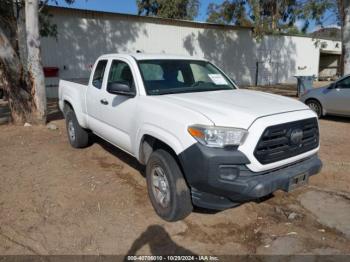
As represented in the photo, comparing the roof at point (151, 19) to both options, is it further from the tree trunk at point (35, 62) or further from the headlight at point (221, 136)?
the headlight at point (221, 136)

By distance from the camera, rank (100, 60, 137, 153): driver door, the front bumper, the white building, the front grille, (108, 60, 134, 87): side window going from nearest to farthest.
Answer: the front bumper, the front grille, (100, 60, 137, 153): driver door, (108, 60, 134, 87): side window, the white building

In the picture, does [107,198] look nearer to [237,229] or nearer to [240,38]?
[237,229]

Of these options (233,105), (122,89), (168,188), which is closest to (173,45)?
(122,89)

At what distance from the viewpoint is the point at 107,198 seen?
4.56 m

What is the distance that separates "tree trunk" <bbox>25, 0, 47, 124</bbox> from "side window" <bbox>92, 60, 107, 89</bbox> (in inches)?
141

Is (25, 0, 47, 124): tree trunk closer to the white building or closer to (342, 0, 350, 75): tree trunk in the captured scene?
the white building

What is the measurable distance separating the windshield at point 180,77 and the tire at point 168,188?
979 millimetres

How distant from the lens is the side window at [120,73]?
4711 mm

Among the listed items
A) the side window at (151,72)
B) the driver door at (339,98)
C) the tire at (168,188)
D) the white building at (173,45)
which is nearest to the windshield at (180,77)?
the side window at (151,72)

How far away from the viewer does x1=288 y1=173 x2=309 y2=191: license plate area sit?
3482mm

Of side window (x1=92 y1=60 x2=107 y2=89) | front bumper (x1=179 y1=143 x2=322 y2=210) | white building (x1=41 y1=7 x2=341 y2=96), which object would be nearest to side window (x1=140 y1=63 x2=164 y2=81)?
side window (x1=92 y1=60 x2=107 y2=89)

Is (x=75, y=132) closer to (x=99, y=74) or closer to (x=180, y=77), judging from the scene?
(x=99, y=74)

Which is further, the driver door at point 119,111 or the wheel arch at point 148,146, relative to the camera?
the driver door at point 119,111

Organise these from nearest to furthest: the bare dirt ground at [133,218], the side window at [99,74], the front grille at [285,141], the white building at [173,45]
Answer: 1. the front grille at [285,141]
2. the bare dirt ground at [133,218]
3. the side window at [99,74]
4. the white building at [173,45]
